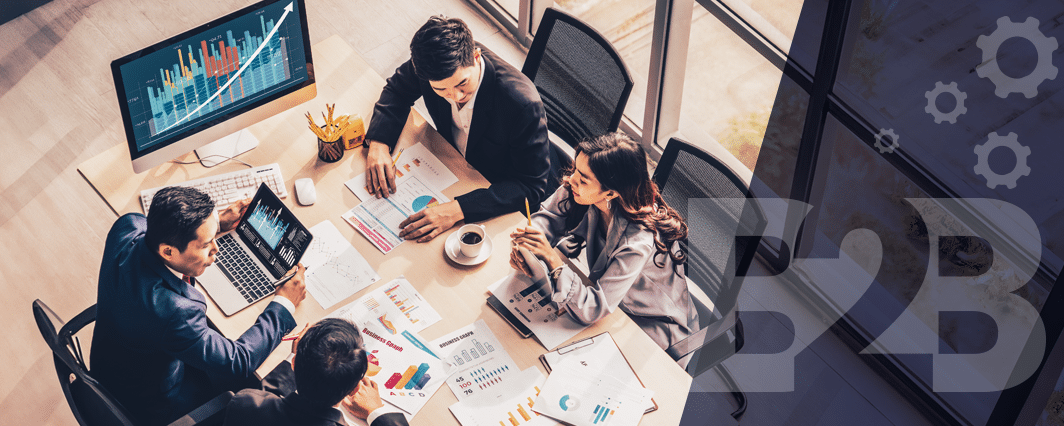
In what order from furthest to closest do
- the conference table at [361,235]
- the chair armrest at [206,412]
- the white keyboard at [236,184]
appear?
the white keyboard at [236,184] → the conference table at [361,235] → the chair armrest at [206,412]

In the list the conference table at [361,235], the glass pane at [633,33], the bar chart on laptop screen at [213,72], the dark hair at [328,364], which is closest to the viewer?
the dark hair at [328,364]

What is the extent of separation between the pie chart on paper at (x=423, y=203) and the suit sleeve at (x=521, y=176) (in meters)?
0.12

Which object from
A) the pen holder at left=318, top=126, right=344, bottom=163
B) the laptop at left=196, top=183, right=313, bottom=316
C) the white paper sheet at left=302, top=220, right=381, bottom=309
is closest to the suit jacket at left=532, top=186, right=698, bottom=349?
the white paper sheet at left=302, top=220, right=381, bottom=309

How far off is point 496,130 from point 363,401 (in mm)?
1175

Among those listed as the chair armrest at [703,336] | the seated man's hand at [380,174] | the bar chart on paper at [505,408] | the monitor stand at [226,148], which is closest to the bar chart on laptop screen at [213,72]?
the monitor stand at [226,148]

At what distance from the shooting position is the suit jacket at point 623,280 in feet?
8.56

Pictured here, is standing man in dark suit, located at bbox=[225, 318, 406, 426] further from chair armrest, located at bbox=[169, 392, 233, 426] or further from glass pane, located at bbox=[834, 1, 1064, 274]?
glass pane, located at bbox=[834, 1, 1064, 274]

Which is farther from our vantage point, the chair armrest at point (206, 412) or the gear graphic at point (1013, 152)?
the gear graphic at point (1013, 152)

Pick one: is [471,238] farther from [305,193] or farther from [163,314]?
[163,314]

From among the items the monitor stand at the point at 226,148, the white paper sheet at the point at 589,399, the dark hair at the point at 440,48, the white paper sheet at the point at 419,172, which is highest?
the dark hair at the point at 440,48

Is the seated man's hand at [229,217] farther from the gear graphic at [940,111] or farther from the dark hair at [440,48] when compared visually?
the gear graphic at [940,111]

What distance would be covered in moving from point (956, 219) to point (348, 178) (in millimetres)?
2223

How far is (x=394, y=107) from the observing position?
10.3 ft

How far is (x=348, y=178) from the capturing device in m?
3.04
